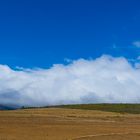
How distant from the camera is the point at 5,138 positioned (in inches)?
1667

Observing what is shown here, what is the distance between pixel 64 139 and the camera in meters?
44.2

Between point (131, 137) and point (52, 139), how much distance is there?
A: 9.23m

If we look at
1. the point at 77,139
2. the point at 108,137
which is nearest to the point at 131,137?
the point at 108,137

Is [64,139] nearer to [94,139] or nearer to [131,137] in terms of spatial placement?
[94,139]

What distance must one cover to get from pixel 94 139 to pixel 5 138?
867cm

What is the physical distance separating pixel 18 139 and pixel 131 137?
12663mm

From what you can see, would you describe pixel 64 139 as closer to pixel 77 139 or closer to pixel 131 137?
pixel 77 139

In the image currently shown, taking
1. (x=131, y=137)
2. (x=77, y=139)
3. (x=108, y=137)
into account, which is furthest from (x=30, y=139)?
(x=131, y=137)

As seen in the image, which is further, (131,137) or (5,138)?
(131,137)

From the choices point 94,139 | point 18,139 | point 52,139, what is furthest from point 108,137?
point 18,139

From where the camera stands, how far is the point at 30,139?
141 ft

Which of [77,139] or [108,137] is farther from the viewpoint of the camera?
[108,137]

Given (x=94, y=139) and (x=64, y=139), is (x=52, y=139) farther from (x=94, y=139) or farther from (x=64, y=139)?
(x=94, y=139)

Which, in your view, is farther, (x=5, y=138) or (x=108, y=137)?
(x=108, y=137)
